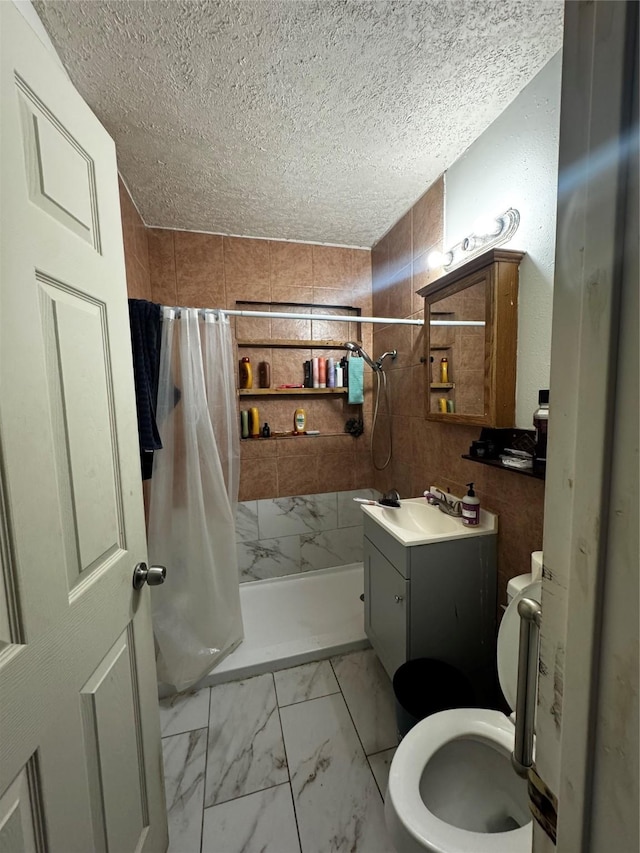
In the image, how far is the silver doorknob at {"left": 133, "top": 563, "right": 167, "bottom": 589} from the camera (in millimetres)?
896

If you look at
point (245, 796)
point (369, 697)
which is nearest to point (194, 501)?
point (245, 796)

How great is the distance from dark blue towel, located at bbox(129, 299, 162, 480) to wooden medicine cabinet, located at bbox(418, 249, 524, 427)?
4.48 ft

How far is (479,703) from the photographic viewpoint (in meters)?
1.44

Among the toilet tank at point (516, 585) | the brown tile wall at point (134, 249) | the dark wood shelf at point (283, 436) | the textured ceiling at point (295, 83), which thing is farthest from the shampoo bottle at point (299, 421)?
the toilet tank at point (516, 585)

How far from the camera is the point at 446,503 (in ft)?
5.36

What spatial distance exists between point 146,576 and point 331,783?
3.58ft

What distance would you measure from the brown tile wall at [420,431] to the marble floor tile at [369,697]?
74 cm

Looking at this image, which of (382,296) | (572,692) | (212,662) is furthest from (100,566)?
(382,296)

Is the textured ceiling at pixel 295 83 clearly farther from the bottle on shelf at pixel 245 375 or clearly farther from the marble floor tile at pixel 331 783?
the marble floor tile at pixel 331 783

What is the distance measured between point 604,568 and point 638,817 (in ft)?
0.62

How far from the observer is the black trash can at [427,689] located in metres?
1.27

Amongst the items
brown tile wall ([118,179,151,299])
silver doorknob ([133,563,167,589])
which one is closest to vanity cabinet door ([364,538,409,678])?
silver doorknob ([133,563,167,589])

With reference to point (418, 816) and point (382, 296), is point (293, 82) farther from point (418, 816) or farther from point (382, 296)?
point (418, 816)

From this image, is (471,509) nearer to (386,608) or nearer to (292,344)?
(386,608)
